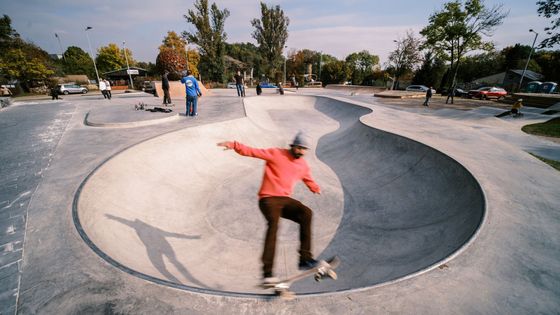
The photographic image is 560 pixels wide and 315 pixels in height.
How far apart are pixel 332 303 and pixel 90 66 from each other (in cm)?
10331

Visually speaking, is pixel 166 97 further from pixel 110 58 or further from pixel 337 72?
pixel 110 58

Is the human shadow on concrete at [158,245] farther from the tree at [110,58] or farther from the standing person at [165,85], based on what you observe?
the tree at [110,58]

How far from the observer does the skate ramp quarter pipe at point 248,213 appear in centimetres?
372

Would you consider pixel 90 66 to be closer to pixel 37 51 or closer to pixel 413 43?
pixel 37 51

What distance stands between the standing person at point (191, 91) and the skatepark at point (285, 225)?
152cm

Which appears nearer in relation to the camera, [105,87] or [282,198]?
[282,198]

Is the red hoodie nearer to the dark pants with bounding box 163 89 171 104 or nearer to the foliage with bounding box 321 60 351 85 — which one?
the dark pants with bounding box 163 89 171 104

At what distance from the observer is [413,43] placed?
149 feet

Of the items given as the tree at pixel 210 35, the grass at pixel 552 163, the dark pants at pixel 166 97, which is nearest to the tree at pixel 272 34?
the tree at pixel 210 35

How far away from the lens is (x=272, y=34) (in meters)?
47.2

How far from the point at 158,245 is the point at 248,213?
220 cm

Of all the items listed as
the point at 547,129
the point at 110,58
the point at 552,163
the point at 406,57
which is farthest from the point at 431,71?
the point at 110,58

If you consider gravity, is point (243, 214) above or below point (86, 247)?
below

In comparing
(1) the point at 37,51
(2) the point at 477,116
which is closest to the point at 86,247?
(2) the point at 477,116
